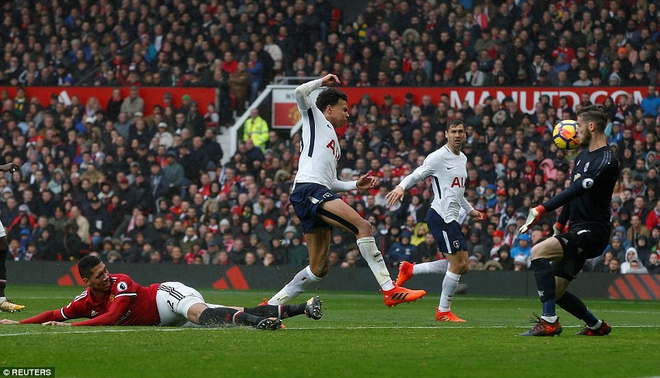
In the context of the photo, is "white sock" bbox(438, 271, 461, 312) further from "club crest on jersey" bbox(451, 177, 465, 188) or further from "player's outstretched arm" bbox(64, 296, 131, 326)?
"player's outstretched arm" bbox(64, 296, 131, 326)

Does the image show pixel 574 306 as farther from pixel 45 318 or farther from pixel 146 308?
pixel 45 318

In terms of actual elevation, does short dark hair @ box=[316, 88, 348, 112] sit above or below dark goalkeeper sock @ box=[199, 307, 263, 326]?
above

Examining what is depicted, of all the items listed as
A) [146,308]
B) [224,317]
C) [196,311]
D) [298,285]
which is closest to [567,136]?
[298,285]

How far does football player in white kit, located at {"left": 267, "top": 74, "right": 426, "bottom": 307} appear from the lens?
438 inches

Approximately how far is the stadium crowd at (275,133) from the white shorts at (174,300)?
12.2m

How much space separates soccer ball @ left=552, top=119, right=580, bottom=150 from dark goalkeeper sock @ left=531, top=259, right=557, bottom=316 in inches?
62.5

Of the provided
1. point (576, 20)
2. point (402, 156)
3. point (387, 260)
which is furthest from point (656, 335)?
point (576, 20)

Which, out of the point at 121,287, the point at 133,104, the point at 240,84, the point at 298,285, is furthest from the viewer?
the point at 133,104

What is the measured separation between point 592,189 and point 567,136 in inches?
52.9

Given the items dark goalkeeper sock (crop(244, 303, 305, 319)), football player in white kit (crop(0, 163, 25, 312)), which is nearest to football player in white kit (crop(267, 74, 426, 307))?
dark goalkeeper sock (crop(244, 303, 305, 319))

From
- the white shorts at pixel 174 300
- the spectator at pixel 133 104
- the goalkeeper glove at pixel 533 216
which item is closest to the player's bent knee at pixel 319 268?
the white shorts at pixel 174 300

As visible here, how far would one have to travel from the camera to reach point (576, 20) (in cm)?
2572

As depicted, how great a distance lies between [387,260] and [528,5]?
7931mm

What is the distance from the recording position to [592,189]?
9945mm
